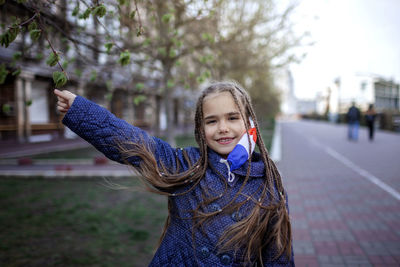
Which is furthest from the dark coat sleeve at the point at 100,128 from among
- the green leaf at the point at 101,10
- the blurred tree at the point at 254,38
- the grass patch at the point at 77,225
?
the blurred tree at the point at 254,38

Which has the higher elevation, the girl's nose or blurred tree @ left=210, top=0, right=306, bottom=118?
blurred tree @ left=210, top=0, right=306, bottom=118

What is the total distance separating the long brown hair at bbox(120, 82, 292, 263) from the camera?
1.58 metres

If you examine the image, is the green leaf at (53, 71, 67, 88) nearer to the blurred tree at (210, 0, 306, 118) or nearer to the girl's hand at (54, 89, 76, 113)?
the girl's hand at (54, 89, 76, 113)

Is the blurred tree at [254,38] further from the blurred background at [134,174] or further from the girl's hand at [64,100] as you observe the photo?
the girl's hand at [64,100]

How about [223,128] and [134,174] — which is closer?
[223,128]

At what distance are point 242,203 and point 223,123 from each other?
0.48m

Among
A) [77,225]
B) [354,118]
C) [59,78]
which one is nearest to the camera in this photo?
[59,78]

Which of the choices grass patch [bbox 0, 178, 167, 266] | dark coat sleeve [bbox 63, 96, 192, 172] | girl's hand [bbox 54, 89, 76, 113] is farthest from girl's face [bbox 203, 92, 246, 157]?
grass patch [bbox 0, 178, 167, 266]

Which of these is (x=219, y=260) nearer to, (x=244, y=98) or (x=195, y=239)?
(x=195, y=239)

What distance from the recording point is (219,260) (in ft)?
5.09

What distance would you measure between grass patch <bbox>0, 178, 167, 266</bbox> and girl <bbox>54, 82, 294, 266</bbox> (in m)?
1.84

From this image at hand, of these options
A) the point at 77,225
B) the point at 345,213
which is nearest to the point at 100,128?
the point at 77,225

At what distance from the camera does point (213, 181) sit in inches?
Answer: 64.9

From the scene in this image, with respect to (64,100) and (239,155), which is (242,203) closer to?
(239,155)
